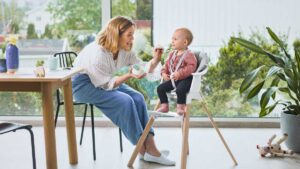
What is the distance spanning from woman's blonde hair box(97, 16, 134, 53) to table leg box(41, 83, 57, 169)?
2.61 feet

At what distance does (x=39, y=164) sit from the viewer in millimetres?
3512

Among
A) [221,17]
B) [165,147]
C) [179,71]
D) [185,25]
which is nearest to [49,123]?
[179,71]

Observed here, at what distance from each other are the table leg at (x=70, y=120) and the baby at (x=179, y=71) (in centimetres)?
67

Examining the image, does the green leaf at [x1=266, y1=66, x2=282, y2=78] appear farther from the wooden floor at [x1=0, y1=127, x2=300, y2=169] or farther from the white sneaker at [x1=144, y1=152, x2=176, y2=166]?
the white sneaker at [x1=144, y1=152, x2=176, y2=166]

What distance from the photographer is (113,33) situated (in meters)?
3.54

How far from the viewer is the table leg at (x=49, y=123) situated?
288 cm

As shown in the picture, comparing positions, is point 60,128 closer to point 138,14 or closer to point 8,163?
point 8,163

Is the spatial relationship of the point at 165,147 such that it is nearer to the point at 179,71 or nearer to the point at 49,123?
the point at 179,71

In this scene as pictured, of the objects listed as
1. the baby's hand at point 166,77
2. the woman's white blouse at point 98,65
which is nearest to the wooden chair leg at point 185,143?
the baby's hand at point 166,77

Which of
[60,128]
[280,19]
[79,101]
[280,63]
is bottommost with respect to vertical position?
[60,128]

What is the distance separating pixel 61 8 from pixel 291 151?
8.67 ft

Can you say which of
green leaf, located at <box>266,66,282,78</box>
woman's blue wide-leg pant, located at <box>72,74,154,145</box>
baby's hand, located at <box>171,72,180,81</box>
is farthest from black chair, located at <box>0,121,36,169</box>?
green leaf, located at <box>266,66,282,78</box>

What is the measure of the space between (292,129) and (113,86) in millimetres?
1507

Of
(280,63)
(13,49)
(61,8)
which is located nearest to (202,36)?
(280,63)
